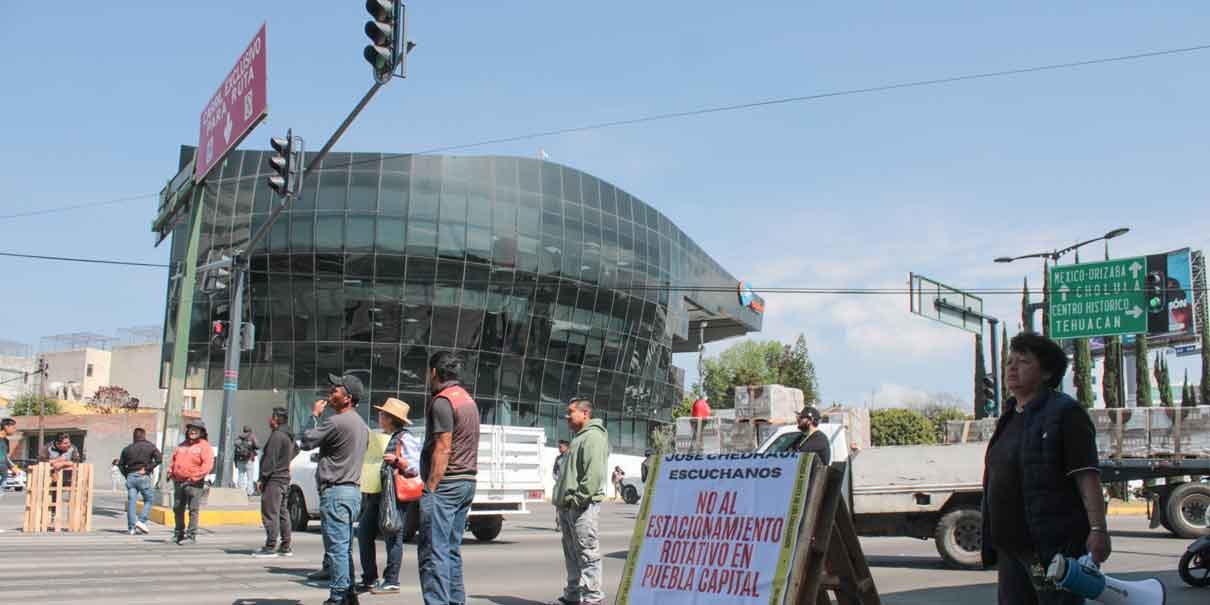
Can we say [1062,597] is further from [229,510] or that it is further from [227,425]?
[227,425]

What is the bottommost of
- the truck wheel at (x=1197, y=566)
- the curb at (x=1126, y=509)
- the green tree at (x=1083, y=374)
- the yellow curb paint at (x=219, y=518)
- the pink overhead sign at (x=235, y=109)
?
the curb at (x=1126, y=509)

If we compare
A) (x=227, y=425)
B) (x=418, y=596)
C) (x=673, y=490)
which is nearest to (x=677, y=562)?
(x=673, y=490)

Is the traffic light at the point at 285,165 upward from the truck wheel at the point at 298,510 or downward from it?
upward

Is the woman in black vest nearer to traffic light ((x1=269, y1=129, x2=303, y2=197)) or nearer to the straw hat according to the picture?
the straw hat

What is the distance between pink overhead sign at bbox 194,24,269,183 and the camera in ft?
92.5

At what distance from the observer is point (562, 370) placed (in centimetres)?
4878

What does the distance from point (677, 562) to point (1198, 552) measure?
7.28m

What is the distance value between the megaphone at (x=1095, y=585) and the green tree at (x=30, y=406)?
78587 millimetres

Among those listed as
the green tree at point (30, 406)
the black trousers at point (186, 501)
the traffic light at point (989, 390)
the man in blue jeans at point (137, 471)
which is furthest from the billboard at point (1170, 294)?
the green tree at point (30, 406)

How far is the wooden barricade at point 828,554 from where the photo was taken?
4.92m

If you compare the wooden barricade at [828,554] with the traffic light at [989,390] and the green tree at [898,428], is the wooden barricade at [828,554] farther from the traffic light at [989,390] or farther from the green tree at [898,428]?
the green tree at [898,428]

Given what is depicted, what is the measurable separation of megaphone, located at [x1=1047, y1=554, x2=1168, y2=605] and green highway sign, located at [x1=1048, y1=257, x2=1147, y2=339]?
25783 mm

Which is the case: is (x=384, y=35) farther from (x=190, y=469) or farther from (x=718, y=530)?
(x=718, y=530)

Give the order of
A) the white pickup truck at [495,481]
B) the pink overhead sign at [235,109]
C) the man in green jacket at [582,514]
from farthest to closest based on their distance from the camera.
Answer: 1. the pink overhead sign at [235,109]
2. the white pickup truck at [495,481]
3. the man in green jacket at [582,514]
